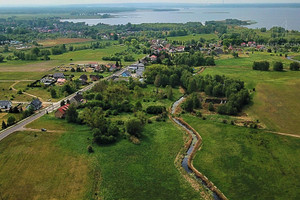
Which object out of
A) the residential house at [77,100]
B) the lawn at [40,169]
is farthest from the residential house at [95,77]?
the lawn at [40,169]

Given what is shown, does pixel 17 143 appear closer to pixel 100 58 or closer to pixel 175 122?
pixel 175 122

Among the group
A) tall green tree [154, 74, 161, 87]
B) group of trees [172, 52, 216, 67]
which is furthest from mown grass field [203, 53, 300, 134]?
tall green tree [154, 74, 161, 87]

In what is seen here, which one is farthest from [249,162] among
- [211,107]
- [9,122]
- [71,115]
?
[9,122]

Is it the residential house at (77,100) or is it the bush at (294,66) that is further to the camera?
the bush at (294,66)

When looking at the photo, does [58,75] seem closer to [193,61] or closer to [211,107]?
[193,61]

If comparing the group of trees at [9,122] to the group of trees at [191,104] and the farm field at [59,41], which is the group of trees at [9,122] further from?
the farm field at [59,41]

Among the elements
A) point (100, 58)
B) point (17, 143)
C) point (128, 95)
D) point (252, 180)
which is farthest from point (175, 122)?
point (100, 58)
